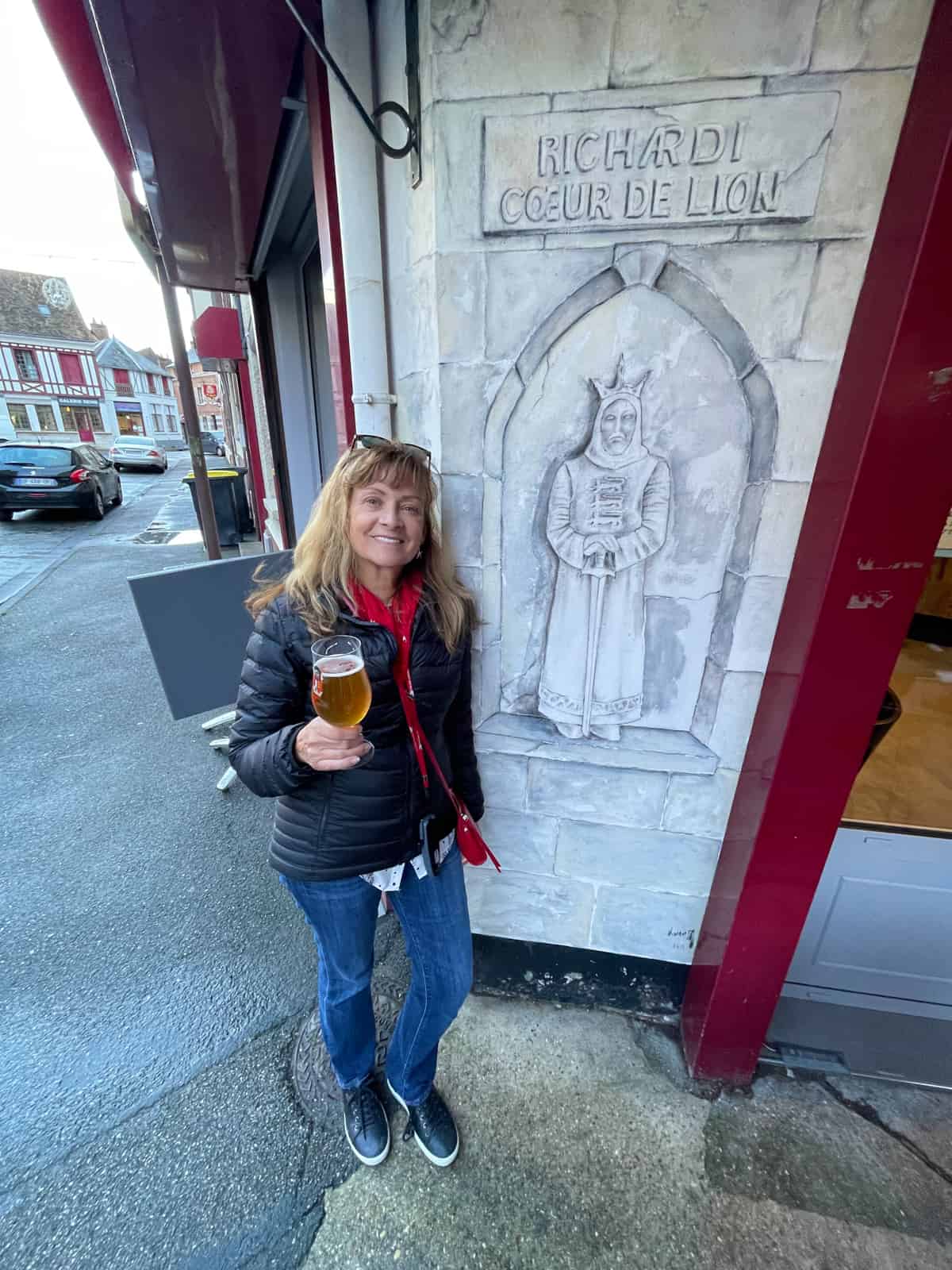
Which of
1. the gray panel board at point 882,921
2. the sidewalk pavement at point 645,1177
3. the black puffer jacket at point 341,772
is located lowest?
the sidewalk pavement at point 645,1177

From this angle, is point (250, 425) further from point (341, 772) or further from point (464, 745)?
point (341, 772)

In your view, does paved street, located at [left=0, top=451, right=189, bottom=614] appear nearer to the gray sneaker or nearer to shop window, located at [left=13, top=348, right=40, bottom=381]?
the gray sneaker

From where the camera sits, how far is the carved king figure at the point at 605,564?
155cm

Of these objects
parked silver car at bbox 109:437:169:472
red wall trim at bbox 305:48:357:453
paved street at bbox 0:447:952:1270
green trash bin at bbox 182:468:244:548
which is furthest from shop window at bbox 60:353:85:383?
red wall trim at bbox 305:48:357:453

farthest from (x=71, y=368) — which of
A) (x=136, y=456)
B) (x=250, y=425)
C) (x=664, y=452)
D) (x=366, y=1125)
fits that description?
(x=366, y=1125)

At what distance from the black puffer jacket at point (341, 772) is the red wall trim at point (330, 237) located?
3.18ft

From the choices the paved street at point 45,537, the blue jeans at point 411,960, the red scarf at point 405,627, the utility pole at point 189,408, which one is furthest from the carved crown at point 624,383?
the paved street at point 45,537

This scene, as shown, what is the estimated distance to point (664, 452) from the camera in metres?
1.55

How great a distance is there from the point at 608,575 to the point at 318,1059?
6.72 ft

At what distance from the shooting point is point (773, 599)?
5.26 feet

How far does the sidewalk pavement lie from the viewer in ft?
5.08

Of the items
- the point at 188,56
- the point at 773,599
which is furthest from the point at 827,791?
the point at 188,56

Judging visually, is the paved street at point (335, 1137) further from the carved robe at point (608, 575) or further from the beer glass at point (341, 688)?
the beer glass at point (341, 688)

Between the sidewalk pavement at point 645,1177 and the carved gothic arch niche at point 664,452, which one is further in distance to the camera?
the sidewalk pavement at point 645,1177
